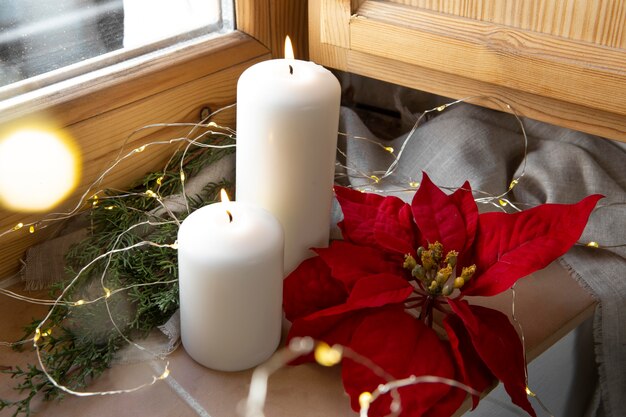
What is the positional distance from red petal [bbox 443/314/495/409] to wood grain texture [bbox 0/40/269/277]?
1.17ft

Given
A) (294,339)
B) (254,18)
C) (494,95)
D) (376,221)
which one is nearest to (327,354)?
(294,339)

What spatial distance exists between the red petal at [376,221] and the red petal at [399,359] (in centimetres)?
8

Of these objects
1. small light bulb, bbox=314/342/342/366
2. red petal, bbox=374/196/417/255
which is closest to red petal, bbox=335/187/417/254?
red petal, bbox=374/196/417/255

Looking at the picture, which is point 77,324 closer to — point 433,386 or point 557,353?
point 433,386

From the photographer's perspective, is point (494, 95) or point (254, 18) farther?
point (254, 18)

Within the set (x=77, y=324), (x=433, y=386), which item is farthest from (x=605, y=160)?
(x=77, y=324)

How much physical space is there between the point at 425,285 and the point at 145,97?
337 mm

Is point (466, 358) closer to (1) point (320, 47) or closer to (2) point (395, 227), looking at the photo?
(2) point (395, 227)

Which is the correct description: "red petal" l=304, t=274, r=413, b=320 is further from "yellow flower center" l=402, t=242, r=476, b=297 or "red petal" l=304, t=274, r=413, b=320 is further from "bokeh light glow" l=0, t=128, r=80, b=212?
"bokeh light glow" l=0, t=128, r=80, b=212

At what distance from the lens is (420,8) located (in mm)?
722

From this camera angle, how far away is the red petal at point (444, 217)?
25.1 inches

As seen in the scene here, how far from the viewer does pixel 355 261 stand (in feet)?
2.06

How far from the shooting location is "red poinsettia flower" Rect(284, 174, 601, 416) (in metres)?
0.56

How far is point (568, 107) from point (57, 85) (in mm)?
469
